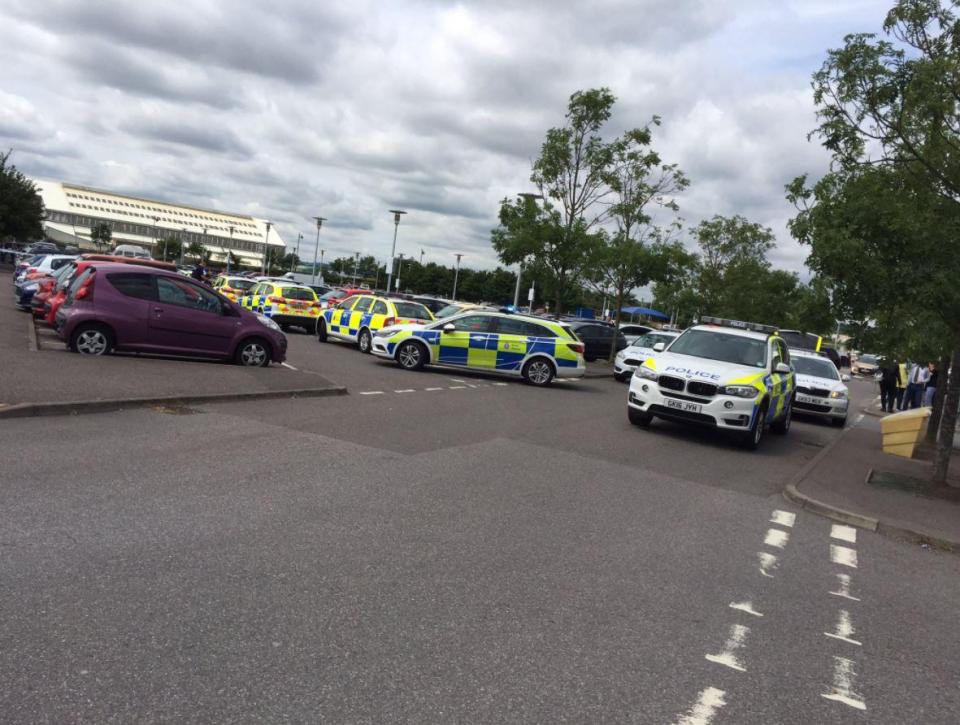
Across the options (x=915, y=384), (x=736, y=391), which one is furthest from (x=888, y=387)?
(x=736, y=391)

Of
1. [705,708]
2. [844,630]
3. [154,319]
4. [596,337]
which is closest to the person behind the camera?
[705,708]

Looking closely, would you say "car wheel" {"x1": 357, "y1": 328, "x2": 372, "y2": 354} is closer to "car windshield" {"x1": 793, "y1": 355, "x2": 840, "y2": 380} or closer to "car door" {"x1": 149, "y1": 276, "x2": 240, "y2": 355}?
"car door" {"x1": 149, "y1": 276, "x2": 240, "y2": 355}

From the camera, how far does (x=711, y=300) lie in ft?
128

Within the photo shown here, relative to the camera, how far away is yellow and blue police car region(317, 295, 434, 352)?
21312 millimetres

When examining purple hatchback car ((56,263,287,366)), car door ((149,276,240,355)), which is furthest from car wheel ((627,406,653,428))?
car door ((149,276,240,355))

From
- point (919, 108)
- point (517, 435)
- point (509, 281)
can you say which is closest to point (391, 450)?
point (517, 435)

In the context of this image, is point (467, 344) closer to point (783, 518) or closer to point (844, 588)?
point (783, 518)

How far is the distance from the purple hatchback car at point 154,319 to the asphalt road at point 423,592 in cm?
485

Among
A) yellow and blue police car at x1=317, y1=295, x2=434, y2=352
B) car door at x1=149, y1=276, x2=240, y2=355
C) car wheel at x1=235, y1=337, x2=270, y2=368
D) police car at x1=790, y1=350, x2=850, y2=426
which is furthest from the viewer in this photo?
yellow and blue police car at x1=317, y1=295, x2=434, y2=352

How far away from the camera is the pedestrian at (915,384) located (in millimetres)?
24312

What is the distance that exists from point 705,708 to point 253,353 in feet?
40.1

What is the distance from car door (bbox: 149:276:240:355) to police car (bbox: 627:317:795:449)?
23.3 feet

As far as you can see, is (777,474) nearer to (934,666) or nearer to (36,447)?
(934,666)

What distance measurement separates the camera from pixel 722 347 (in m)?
13.3
